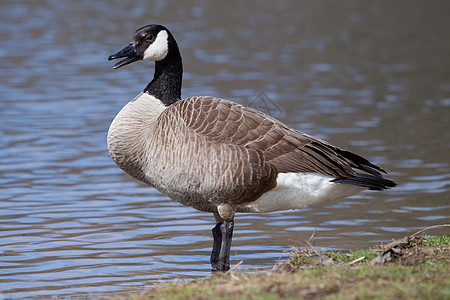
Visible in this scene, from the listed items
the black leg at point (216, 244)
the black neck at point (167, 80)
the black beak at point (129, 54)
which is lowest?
the black leg at point (216, 244)

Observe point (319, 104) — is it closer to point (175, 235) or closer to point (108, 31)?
point (175, 235)

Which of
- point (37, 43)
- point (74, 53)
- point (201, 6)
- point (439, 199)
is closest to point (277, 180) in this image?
point (439, 199)

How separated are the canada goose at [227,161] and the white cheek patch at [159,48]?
2.25 feet

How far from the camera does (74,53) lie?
20250mm

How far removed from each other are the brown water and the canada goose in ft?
2.52

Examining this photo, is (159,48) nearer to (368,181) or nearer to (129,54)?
(129,54)

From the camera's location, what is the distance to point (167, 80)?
7723 millimetres

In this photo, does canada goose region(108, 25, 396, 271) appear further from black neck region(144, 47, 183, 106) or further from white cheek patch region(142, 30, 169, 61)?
white cheek patch region(142, 30, 169, 61)

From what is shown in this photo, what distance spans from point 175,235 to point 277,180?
195cm

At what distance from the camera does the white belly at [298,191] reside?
7020mm

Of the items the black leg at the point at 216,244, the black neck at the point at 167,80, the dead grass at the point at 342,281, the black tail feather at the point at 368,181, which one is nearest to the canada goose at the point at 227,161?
the black tail feather at the point at 368,181

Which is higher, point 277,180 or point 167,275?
point 277,180

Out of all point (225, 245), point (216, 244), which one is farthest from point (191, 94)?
point (225, 245)

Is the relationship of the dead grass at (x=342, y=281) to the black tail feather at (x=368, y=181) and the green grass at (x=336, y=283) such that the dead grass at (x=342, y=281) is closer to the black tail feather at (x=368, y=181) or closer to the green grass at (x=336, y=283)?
the green grass at (x=336, y=283)
